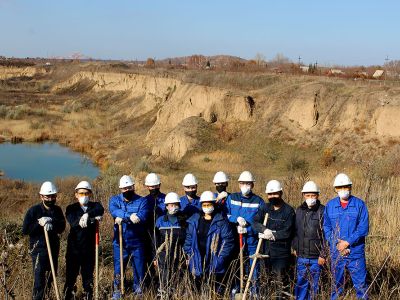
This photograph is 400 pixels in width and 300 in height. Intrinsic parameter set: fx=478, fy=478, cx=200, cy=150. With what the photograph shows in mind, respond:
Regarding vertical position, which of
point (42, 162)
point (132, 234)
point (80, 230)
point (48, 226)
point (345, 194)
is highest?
point (345, 194)

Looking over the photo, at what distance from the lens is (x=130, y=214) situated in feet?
23.1

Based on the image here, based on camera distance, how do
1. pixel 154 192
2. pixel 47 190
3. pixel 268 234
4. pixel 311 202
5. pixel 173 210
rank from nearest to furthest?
pixel 268 234, pixel 311 202, pixel 47 190, pixel 173 210, pixel 154 192

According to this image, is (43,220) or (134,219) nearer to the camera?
(43,220)

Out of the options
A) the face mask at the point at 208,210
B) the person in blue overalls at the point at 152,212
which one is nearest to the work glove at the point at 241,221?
the face mask at the point at 208,210

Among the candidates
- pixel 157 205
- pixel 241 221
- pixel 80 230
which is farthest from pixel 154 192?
pixel 241 221

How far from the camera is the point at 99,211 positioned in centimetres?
662

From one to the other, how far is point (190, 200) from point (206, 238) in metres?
1.14

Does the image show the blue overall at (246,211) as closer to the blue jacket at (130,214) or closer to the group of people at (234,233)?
the group of people at (234,233)

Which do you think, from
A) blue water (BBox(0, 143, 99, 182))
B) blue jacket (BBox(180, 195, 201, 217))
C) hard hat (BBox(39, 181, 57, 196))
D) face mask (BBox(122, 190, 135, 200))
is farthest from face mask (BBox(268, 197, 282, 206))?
blue water (BBox(0, 143, 99, 182))

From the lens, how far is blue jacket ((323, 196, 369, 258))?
6094 millimetres

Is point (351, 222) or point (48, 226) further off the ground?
point (351, 222)

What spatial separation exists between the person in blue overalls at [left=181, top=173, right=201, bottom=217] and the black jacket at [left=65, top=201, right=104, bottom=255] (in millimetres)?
1231

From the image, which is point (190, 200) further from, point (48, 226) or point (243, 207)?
point (48, 226)

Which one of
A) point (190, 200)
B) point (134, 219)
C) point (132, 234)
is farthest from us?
point (190, 200)
